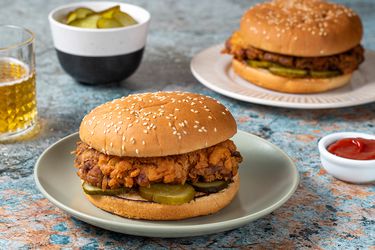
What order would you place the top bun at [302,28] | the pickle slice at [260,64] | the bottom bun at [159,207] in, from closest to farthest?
the bottom bun at [159,207]
the top bun at [302,28]
the pickle slice at [260,64]

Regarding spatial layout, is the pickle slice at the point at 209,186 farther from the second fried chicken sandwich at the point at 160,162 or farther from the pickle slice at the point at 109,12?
the pickle slice at the point at 109,12

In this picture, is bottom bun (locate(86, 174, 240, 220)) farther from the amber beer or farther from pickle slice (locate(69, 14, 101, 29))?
pickle slice (locate(69, 14, 101, 29))

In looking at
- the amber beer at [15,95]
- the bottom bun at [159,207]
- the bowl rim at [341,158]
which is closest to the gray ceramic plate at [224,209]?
the bottom bun at [159,207]

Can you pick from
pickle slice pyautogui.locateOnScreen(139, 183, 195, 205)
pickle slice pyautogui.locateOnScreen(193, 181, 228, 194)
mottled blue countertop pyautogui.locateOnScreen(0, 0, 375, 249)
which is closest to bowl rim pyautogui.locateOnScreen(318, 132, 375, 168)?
mottled blue countertop pyautogui.locateOnScreen(0, 0, 375, 249)

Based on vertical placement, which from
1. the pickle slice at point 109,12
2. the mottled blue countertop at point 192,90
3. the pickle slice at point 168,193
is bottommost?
the mottled blue countertop at point 192,90

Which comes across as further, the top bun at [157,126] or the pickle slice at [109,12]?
the pickle slice at [109,12]

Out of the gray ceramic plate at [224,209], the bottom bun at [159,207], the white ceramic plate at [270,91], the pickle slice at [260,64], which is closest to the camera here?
the gray ceramic plate at [224,209]

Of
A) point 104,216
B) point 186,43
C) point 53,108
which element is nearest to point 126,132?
point 104,216
